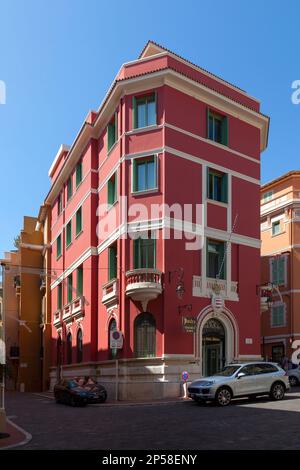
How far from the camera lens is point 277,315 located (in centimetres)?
4319

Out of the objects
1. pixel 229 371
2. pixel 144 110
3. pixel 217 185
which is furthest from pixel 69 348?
pixel 229 371

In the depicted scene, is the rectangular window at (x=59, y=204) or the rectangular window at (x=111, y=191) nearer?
the rectangular window at (x=111, y=191)

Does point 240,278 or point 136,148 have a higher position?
point 136,148

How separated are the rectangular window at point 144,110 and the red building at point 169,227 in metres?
0.07

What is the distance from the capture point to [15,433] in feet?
48.5

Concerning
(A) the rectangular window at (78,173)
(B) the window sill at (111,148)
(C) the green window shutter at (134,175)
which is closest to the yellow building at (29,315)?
(A) the rectangular window at (78,173)

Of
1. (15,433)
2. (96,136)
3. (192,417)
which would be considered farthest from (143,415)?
(96,136)

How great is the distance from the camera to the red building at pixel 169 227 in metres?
25.3

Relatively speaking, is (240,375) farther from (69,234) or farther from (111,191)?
(69,234)

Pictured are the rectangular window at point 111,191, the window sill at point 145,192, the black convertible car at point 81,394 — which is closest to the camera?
the black convertible car at point 81,394

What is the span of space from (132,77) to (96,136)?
6429 millimetres

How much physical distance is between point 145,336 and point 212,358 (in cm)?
390

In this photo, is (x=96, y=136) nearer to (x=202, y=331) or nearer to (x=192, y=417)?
(x=202, y=331)

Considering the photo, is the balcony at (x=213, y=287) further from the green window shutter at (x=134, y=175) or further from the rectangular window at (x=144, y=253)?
the green window shutter at (x=134, y=175)
